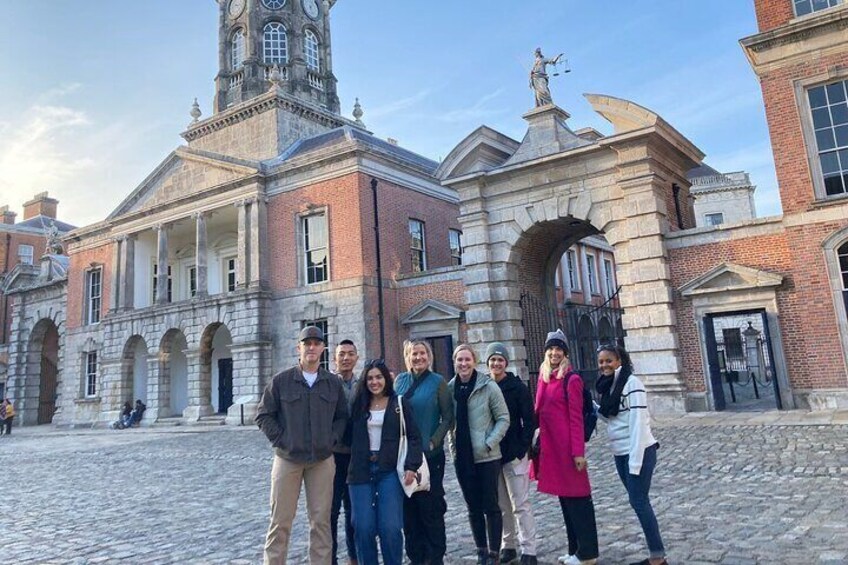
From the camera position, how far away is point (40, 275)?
3434 centimetres

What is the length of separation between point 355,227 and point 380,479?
16.9 meters

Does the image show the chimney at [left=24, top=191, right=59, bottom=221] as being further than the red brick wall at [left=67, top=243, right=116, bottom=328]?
Yes

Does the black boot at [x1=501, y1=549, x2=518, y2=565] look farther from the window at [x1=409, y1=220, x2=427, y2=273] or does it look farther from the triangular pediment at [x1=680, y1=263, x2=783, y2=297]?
the window at [x1=409, y1=220, x2=427, y2=273]

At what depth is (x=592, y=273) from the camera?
3203 cm

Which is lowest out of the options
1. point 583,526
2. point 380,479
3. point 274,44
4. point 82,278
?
point 583,526

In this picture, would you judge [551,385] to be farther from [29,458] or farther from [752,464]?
[29,458]

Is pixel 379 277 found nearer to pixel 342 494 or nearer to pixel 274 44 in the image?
pixel 274 44

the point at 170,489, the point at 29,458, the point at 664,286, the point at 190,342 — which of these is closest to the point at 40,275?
the point at 190,342

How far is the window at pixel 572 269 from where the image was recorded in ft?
97.1

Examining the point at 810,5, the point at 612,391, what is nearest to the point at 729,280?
the point at 810,5

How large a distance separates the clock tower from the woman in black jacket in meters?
25.8

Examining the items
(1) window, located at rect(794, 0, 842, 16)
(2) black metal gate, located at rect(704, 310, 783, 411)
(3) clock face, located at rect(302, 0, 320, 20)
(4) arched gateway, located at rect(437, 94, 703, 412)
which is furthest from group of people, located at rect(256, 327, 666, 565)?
(3) clock face, located at rect(302, 0, 320, 20)

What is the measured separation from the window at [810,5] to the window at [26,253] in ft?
158

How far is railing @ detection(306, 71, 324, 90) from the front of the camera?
2963 centimetres
